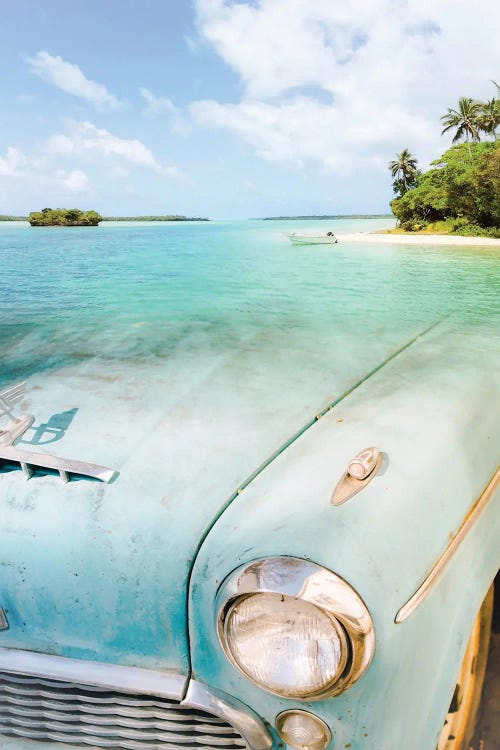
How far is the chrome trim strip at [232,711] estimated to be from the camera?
3.36 ft

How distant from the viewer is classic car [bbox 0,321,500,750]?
918 millimetres

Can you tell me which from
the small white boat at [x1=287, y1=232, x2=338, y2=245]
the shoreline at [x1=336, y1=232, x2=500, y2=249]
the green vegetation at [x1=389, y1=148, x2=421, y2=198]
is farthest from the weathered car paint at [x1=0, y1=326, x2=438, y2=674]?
the green vegetation at [x1=389, y1=148, x2=421, y2=198]

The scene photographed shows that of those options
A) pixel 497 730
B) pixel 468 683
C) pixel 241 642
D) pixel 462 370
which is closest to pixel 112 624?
pixel 241 642

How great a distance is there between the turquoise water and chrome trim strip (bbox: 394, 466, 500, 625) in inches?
17.9

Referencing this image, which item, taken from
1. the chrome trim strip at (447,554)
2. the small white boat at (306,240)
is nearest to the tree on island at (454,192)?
the small white boat at (306,240)

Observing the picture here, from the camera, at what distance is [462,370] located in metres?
1.65

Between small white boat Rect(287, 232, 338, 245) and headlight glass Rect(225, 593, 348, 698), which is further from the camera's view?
small white boat Rect(287, 232, 338, 245)

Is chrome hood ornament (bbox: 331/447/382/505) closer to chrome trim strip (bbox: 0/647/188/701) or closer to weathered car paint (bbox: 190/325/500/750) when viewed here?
weathered car paint (bbox: 190/325/500/750)

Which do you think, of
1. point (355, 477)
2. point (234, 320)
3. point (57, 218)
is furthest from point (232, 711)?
point (57, 218)

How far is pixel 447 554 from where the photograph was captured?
1029 mm

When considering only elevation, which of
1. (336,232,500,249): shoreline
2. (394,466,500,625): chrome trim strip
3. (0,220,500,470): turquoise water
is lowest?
(394,466,500,625): chrome trim strip

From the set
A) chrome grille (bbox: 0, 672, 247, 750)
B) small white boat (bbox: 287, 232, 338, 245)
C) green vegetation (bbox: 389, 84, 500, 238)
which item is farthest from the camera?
green vegetation (bbox: 389, 84, 500, 238)

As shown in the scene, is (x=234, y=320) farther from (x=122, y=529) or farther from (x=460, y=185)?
(x=460, y=185)

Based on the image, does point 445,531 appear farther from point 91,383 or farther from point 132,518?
point 91,383
